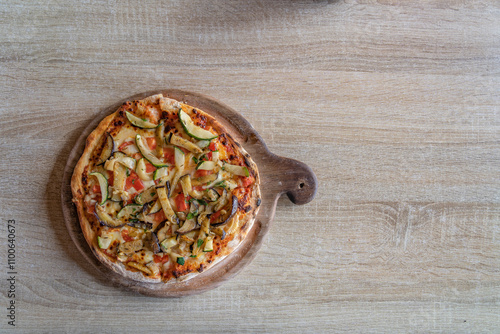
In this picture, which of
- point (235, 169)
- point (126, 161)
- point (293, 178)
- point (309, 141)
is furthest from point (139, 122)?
point (309, 141)

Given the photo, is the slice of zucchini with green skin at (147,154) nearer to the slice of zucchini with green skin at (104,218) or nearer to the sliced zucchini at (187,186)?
the sliced zucchini at (187,186)

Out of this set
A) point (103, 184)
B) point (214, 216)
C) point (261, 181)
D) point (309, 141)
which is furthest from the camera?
point (309, 141)

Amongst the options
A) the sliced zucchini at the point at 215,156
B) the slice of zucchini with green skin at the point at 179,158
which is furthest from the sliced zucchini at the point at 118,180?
the sliced zucchini at the point at 215,156

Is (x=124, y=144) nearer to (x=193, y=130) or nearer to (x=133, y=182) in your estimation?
(x=133, y=182)

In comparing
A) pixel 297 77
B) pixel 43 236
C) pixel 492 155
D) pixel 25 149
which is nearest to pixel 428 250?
pixel 492 155

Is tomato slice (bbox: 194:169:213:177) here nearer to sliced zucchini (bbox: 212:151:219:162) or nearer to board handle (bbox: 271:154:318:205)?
sliced zucchini (bbox: 212:151:219:162)

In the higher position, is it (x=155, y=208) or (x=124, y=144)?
(x=124, y=144)

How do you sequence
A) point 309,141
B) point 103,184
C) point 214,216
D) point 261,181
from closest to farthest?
point 103,184, point 214,216, point 261,181, point 309,141
